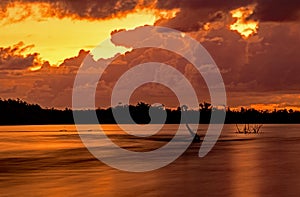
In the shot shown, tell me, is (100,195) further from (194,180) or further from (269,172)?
(269,172)

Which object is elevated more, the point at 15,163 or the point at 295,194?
the point at 15,163

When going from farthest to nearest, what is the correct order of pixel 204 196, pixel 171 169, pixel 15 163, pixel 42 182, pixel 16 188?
pixel 15 163 < pixel 171 169 < pixel 42 182 < pixel 16 188 < pixel 204 196

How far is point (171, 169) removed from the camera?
4853 cm

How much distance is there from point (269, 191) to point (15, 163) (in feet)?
90.8

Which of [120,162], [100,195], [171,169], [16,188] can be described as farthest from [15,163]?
[100,195]

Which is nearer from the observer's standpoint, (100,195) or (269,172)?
(100,195)

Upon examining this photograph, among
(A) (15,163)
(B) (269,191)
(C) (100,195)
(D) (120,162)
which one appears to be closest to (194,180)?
(B) (269,191)

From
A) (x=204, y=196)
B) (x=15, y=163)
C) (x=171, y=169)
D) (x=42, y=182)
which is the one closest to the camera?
(x=204, y=196)

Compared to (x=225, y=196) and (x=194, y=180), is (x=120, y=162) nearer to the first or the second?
(x=194, y=180)

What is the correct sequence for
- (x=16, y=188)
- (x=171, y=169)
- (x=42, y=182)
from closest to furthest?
(x=16, y=188) < (x=42, y=182) < (x=171, y=169)

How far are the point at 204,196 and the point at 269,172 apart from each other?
1542 centimetres

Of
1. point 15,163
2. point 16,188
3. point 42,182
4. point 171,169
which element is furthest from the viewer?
point 15,163

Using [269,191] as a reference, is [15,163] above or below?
above

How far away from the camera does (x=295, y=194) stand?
34.2 meters
